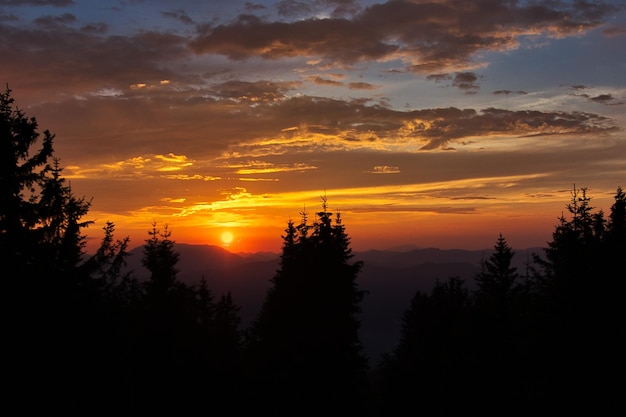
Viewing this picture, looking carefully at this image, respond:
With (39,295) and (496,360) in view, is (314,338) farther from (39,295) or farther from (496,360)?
(39,295)

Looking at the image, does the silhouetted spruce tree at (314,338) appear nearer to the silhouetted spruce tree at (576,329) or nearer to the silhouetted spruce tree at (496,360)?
the silhouetted spruce tree at (496,360)

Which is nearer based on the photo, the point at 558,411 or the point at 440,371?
the point at 558,411

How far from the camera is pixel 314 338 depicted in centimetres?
2683

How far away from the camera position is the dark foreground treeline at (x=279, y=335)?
16.7 meters

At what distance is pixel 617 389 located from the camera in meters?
17.1

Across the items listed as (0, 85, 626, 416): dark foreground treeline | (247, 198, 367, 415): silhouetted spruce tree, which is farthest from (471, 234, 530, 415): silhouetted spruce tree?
(247, 198, 367, 415): silhouetted spruce tree

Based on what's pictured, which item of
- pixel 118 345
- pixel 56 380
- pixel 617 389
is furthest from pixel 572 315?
pixel 56 380

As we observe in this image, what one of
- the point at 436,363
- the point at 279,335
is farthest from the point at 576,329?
the point at 436,363

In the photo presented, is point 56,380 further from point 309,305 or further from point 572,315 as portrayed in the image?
point 572,315

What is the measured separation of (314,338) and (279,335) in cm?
218

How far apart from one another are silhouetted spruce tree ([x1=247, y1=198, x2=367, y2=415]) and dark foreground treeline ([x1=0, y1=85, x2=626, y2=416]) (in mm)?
69

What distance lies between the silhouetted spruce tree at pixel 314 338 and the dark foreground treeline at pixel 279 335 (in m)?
0.07

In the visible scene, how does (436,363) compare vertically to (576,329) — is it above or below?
below

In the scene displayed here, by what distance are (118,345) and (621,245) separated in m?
19.1
